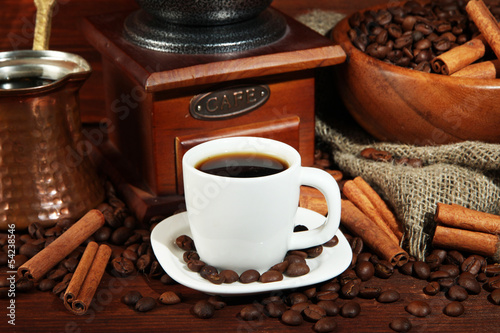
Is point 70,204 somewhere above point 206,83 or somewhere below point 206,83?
below

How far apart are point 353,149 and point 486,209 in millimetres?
323

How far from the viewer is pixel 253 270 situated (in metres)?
1.06

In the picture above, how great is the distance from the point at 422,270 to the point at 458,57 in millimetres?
462

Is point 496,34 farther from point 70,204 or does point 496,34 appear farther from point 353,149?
point 70,204

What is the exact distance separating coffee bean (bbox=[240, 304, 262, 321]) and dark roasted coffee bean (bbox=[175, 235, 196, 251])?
161 millimetres

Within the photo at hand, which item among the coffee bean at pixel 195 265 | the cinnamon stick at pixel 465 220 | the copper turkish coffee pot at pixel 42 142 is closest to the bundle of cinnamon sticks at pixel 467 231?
the cinnamon stick at pixel 465 220

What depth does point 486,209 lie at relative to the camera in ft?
4.16

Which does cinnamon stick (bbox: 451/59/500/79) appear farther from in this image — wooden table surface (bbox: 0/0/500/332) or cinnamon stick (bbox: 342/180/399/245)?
wooden table surface (bbox: 0/0/500/332)

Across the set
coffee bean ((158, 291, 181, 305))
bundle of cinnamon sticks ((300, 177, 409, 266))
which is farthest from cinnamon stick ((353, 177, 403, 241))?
coffee bean ((158, 291, 181, 305))

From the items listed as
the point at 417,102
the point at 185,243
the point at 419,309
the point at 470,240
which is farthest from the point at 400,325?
the point at 417,102

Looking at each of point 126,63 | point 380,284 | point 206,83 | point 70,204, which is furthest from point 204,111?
point 380,284

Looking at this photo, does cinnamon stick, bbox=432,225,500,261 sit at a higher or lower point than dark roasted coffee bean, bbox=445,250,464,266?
higher

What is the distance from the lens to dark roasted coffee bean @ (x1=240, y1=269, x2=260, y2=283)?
104 cm

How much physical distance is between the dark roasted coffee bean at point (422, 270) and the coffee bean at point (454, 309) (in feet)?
0.29
